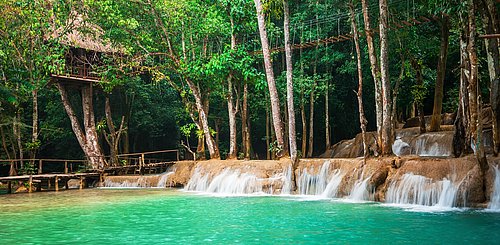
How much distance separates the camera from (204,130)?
20828 mm

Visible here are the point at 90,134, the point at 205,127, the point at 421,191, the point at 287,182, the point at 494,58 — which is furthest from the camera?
the point at 90,134

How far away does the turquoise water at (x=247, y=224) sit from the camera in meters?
7.67

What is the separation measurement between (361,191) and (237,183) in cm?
526

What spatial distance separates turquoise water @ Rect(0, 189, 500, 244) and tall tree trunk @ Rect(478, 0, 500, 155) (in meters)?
2.21

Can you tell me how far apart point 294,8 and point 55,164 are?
17.3 metres

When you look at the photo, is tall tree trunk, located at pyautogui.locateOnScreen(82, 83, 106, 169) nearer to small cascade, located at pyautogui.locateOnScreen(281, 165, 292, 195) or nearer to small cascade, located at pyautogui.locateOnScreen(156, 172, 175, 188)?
small cascade, located at pyautogui.locateOnScreen(156, 172, 175, 188)

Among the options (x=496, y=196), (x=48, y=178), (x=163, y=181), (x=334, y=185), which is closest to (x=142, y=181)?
(x=163, y=181)

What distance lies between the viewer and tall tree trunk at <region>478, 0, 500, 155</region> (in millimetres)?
10891

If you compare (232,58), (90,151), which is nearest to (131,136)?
(90,151)

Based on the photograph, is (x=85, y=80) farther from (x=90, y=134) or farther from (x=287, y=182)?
(x=287, y=182)

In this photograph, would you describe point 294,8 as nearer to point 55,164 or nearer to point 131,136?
point 131,136

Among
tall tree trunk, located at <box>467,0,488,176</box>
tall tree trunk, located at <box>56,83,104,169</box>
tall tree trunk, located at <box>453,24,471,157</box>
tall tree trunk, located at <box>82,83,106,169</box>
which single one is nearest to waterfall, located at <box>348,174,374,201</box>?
tall tree trunk, located at <box>453,24,471,157</box>

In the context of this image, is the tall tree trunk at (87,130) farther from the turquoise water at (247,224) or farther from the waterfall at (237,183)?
the turquoise water at (247,224)

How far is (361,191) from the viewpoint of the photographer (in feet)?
41.8
